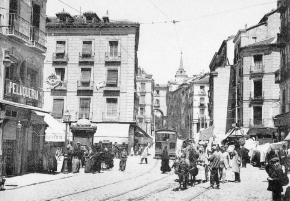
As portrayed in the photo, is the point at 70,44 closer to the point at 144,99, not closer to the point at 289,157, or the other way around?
the point at 289,157

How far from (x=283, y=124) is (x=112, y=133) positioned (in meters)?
17.0

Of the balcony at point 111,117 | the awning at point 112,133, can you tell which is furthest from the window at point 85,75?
the awning at point 112,133

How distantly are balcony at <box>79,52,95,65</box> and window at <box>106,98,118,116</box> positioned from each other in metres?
4.29

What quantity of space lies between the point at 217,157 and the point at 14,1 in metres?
11.6

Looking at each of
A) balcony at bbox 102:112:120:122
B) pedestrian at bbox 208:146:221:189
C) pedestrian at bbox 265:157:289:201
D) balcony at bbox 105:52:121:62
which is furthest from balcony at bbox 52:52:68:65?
pedestrian at bbox 265:157:289:201

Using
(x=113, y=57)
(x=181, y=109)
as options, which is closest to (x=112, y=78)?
(x=113, y=57)

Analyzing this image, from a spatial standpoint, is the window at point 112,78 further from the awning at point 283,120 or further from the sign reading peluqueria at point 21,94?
the sign reading peluqueria at point 21,94

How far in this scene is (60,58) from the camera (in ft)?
147

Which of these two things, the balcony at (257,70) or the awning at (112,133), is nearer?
the awning at (112,133)

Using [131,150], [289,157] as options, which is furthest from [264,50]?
[289,157]

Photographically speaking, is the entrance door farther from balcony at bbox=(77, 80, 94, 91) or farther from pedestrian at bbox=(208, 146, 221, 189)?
balcony at bbox=(77, 80, 94, 91)

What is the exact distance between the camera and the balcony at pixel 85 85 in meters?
44.2

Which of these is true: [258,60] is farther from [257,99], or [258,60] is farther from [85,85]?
[85,85]

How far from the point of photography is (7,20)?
1920 centimetres
